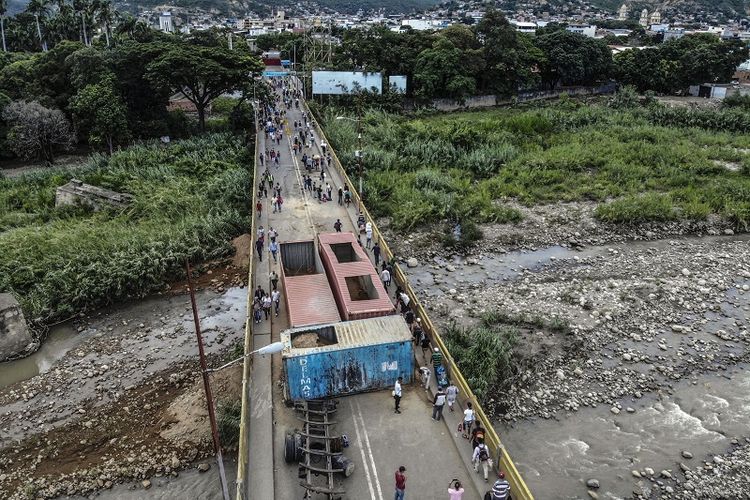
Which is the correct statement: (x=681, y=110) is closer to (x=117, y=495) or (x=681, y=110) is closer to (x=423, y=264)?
(x=423, y=264)

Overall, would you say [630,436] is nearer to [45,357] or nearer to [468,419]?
[468,419]

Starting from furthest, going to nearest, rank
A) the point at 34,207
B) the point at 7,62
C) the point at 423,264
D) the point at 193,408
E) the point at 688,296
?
the point at 7,62 → the point at 34,207 → the point at 423,264 → the point at 688,296 → the point at 193,408

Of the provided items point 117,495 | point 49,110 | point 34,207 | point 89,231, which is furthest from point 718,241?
point 49,110

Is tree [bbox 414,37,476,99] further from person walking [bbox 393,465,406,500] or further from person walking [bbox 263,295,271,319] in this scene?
person walking [bbox 393,465,406,500]

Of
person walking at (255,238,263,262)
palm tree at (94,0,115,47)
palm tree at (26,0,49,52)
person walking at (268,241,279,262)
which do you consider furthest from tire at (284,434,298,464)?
palm tree at (26,0,49,52)

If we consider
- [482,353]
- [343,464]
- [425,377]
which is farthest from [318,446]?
[482,353]

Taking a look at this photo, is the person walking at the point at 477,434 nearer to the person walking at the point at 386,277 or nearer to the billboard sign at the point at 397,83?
the person walking at the point at 386,277
